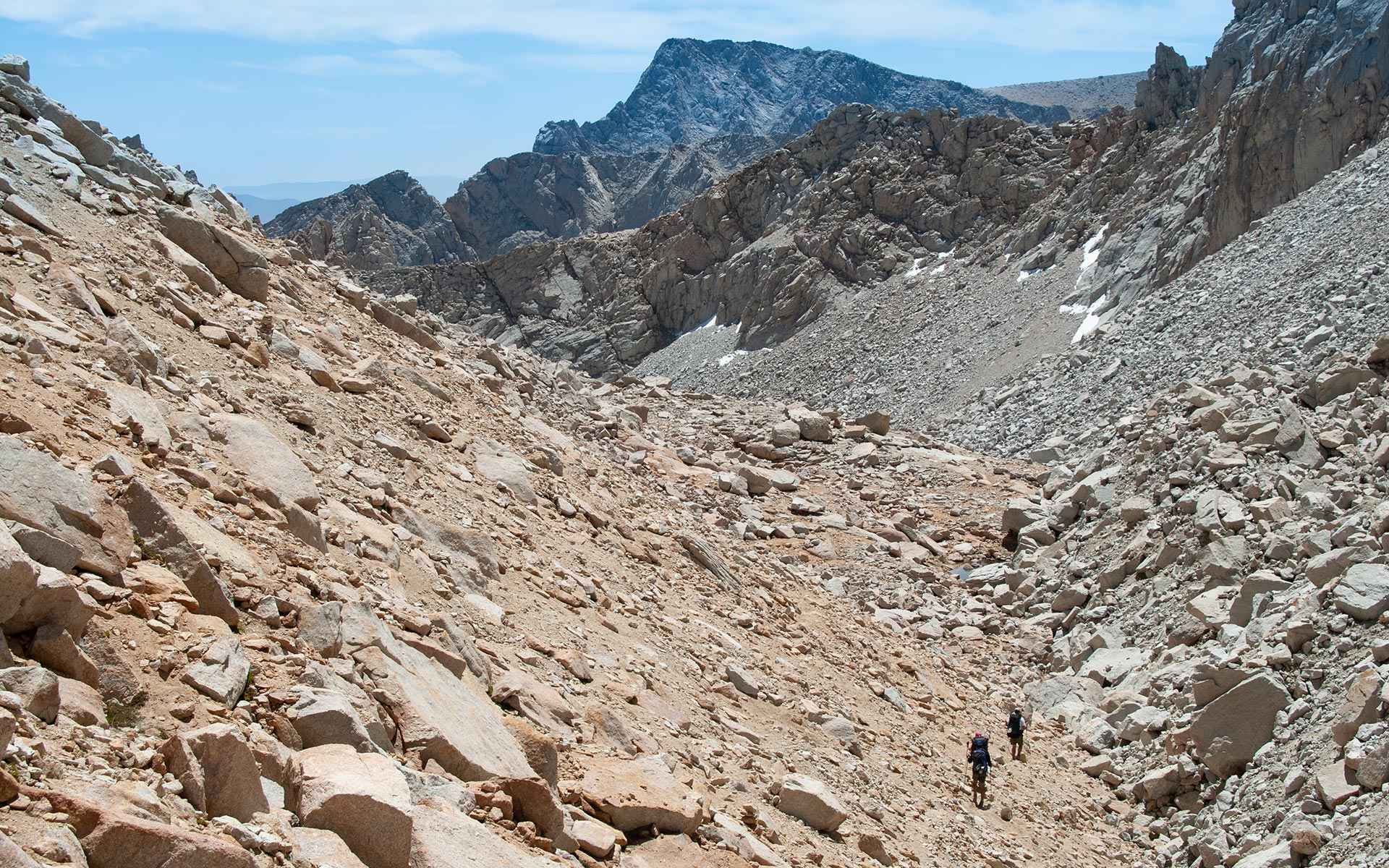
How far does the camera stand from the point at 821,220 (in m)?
78.1

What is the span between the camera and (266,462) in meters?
8.72

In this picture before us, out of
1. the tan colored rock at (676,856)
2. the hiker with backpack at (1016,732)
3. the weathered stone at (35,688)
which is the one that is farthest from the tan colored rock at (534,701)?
the hiker with backpack at (1016,732)

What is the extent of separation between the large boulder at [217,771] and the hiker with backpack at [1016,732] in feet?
33.6

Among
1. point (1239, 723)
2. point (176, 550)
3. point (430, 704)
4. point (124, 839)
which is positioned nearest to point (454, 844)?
point (430, 704)

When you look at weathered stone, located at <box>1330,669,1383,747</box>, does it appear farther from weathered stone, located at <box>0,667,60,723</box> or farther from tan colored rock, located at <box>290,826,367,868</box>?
weathered stone, located at <box>0,667,60,723</box>

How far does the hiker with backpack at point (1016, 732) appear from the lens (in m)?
13.2

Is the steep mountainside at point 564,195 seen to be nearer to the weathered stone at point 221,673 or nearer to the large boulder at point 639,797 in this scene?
the large boulder at point 639,797

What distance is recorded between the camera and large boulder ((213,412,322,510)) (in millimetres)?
8328

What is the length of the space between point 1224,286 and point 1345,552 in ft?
78.4

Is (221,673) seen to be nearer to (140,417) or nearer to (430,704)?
(430,704)

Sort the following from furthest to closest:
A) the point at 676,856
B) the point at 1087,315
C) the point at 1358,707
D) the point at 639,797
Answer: the point at 1087,315 → the point at 1358,707 → the point at 639,797 → the point at 676,856

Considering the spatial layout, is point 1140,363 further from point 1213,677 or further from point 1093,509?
point 1213,677

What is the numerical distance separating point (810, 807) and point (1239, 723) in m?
6.11

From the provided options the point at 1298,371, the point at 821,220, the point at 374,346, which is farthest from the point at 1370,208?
the point at 821,220
